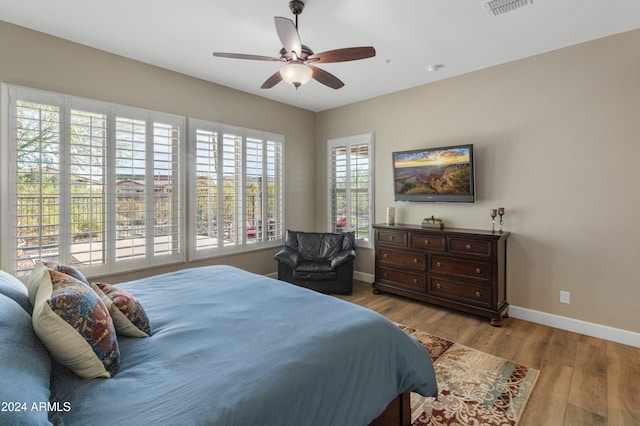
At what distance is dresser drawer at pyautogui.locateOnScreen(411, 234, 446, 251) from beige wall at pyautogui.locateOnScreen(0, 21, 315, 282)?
7.15ft

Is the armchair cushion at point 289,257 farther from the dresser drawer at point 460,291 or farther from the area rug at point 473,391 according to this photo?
the area rug at point 473,391

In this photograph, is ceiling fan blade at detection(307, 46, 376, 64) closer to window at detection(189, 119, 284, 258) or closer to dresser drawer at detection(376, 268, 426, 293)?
window at detection(189, 119, 284, 258)

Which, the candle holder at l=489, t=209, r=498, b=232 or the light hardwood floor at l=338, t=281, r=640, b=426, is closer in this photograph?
the light hardwood floor at l=338, t=281, r=640, b=426

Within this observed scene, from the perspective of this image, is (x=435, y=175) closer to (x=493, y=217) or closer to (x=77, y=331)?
(x=493, y=217)

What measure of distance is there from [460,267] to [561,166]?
1480mm

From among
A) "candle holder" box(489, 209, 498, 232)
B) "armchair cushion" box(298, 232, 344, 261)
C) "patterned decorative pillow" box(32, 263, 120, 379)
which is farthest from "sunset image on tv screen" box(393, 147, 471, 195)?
"patterned decorative pillow" box(32, 263, 120, 379)

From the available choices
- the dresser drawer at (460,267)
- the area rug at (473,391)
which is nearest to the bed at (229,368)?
the area rug at (473,391)

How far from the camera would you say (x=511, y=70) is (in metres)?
3.52

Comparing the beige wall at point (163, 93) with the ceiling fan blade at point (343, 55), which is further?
the beige wall at point (163, 93)

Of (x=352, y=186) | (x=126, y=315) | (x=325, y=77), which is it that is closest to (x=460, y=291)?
(x=352, y=186)

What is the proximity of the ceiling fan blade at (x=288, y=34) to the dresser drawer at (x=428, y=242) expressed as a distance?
8.41ft

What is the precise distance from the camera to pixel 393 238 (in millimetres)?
4137

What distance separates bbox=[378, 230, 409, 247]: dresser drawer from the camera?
402cm

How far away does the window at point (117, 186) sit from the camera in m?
2.82
